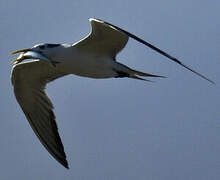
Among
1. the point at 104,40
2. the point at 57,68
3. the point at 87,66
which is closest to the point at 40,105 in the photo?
the point at 57,68

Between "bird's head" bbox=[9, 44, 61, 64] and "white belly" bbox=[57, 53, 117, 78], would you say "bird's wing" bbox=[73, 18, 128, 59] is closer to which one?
"white belly" bbox=[57, 53, 117, 78]

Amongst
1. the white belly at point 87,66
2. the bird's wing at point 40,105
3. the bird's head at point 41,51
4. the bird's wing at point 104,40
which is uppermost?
the bird's wing at point 104,40

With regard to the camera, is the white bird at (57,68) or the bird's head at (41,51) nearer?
the bird's head at (41,51)

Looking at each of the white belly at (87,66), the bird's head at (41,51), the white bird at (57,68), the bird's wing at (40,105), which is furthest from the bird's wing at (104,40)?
the bird's wing at (40,105)

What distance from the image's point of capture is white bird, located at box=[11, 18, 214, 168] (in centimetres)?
859

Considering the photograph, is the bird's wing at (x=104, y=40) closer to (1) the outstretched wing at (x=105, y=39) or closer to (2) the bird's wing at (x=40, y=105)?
(1) the outstretched wing at (x=105, y=39)

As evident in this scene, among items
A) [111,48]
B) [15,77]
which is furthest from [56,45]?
[15,77]

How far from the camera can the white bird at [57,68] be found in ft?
28.2

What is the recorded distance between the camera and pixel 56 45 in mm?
8680

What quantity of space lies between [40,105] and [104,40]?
214 cm

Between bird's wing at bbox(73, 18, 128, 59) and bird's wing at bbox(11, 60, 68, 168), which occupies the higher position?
bird's wing at bbox(73, 18, 128, 59)

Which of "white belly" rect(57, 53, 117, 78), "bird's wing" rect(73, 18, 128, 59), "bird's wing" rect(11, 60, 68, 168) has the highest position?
"bird's wing" rect(73, 18, 128, 59)

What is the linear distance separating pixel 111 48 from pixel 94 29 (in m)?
0.61

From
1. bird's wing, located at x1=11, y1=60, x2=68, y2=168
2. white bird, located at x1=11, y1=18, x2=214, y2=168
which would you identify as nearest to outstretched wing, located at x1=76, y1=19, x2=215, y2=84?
white bird, located at x1=11, y1=18, x2=214, y2=168
